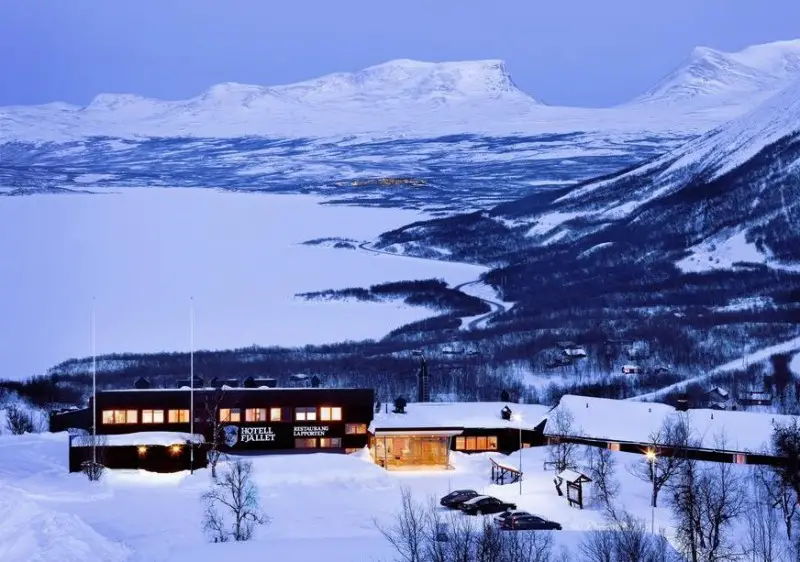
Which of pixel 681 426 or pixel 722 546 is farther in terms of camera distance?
pixel 681 426

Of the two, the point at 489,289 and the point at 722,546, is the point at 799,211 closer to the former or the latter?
the point at 489,289

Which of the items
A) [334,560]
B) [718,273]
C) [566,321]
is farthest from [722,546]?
[718,273]

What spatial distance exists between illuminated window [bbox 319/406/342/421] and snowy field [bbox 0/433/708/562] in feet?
11.1

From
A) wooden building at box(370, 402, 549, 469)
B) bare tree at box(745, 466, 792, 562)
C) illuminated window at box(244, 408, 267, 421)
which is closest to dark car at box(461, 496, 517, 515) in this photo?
bare tree at box(745, 466, 792, 562)

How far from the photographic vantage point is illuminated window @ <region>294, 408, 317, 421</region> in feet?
178

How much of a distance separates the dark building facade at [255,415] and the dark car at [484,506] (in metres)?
18.0

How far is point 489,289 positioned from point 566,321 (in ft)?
113

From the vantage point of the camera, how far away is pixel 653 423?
50469 mm

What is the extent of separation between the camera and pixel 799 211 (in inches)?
7067

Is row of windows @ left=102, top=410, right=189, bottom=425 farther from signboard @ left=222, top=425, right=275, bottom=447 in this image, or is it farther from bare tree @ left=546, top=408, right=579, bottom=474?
bare tree @ left=546, top=408, right=579, bottom=474

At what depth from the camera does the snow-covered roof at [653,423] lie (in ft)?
153

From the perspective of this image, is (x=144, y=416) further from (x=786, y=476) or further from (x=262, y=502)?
(x=786, y=476)

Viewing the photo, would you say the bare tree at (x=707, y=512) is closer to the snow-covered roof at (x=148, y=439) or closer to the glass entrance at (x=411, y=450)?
the glass entrance at (x=411, y=450)

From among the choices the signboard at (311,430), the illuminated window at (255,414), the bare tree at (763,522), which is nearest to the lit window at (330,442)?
the signboard at (311,430)
